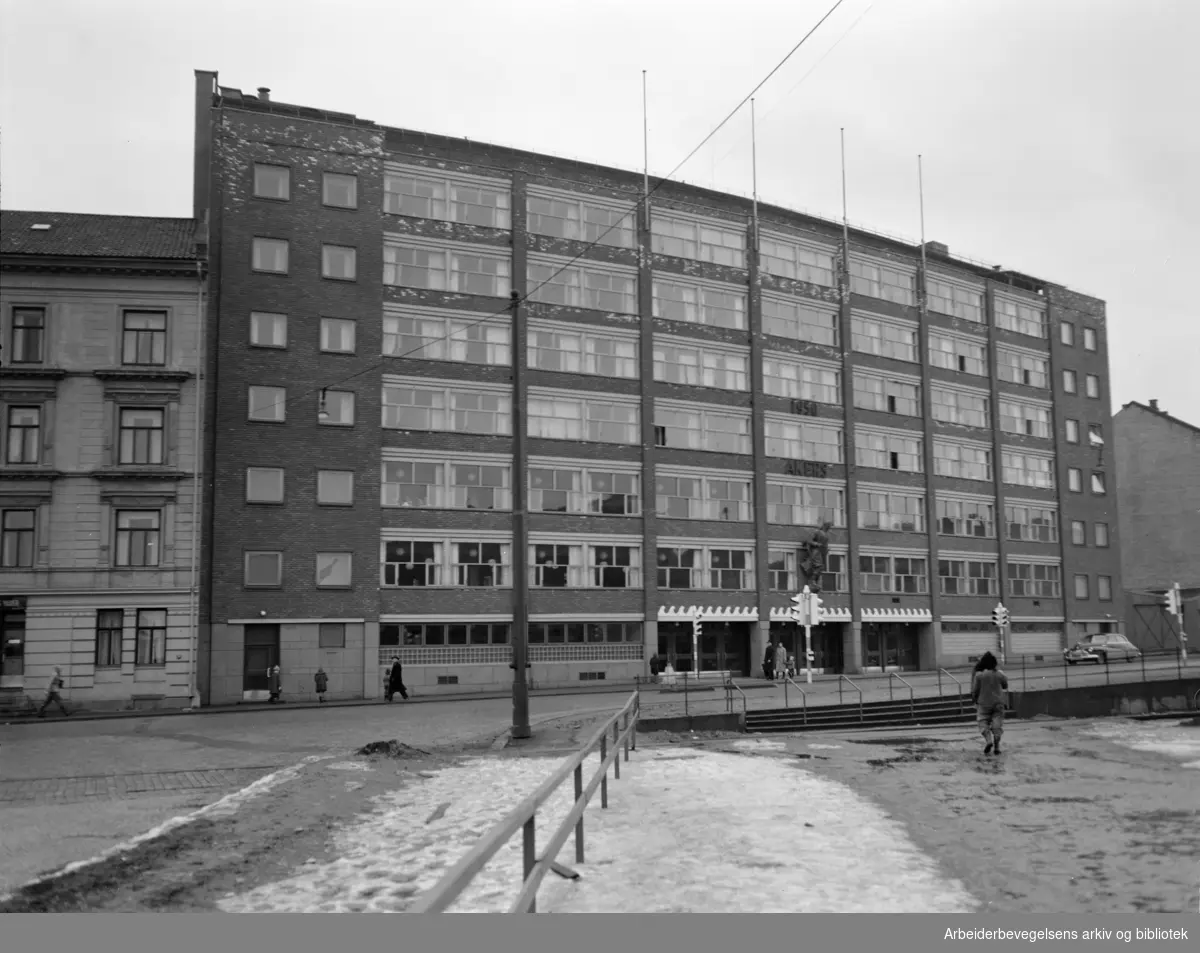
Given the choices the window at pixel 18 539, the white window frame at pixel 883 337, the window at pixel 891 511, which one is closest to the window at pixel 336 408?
the window at pixel 18 539

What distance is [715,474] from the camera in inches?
2120

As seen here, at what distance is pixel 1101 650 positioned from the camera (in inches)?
2399

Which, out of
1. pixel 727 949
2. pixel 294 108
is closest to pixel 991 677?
pixel 727 949

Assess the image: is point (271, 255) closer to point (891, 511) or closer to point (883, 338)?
point (883, 338)

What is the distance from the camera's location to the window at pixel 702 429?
5264cm

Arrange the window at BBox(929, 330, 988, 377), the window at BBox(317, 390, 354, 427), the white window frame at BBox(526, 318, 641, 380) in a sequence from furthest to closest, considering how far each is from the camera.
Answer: the window at BBox(929, 330, 988, 377) < the white window frame at BBox(526, 318, 641, 380) < the window at BBox(317, 390, 354, 427)

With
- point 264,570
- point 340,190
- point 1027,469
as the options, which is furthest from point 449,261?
point 1027,469

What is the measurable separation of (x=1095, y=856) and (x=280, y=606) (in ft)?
121

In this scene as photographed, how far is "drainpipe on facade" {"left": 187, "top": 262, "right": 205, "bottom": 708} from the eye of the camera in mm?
40094

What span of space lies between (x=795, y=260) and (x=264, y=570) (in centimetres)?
3026

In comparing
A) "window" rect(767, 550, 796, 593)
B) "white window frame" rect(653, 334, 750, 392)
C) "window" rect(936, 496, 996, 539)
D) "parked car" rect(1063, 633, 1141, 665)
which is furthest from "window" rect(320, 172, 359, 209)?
"parked car" rect(1063, 633, 1141, 665)

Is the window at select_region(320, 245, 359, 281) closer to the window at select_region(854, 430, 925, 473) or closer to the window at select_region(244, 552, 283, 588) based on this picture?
the window at select_region(244, 552, 283, 588)

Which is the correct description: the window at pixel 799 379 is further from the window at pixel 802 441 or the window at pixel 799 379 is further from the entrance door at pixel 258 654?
the entrance door at pixel 258 654

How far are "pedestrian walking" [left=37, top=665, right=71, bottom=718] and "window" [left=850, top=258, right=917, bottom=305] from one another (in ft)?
134
